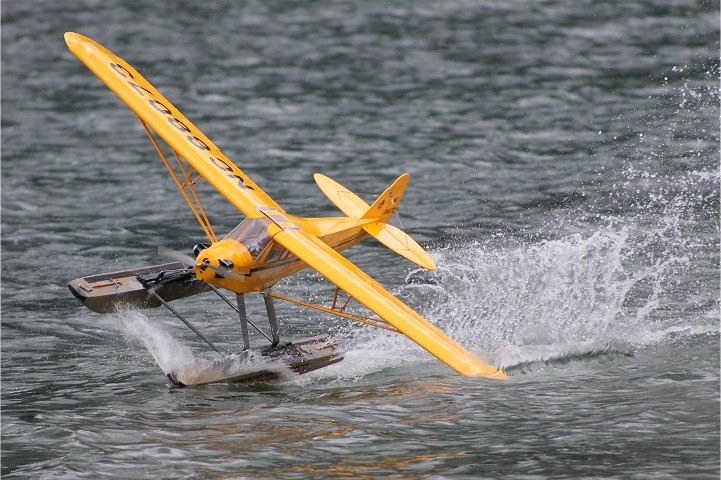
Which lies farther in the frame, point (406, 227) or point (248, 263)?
point (406, 227)

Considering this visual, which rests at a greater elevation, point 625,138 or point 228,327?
point 625,138

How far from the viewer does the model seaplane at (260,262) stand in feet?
45.5

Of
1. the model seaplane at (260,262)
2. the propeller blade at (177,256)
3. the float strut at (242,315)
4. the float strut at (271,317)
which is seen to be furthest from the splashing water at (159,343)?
the propeller blade at (177,256)

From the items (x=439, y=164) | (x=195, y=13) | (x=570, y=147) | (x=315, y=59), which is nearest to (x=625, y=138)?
(x=570, y=147)

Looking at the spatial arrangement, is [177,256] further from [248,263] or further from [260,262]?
[260,262]

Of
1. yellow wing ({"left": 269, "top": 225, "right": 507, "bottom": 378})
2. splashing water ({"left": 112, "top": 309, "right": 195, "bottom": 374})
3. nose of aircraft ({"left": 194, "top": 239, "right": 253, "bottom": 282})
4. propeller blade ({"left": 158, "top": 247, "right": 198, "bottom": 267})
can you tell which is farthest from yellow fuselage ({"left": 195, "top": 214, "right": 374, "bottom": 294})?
splashing water ({"left": 112, "top": 309, "right": 195, "bottom": 374})

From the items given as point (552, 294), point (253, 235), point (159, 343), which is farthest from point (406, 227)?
point (253, 235)

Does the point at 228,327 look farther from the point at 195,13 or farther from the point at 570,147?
the point at 195,13

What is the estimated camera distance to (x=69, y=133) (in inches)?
1282

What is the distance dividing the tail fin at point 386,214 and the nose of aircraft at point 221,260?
2368mm

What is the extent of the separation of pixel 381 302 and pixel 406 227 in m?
10.5

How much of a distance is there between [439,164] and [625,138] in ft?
17.9

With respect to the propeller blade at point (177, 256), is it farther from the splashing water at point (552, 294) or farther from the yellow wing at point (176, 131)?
the splashing water at point (552, 294)

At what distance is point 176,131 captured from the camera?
1695cm
